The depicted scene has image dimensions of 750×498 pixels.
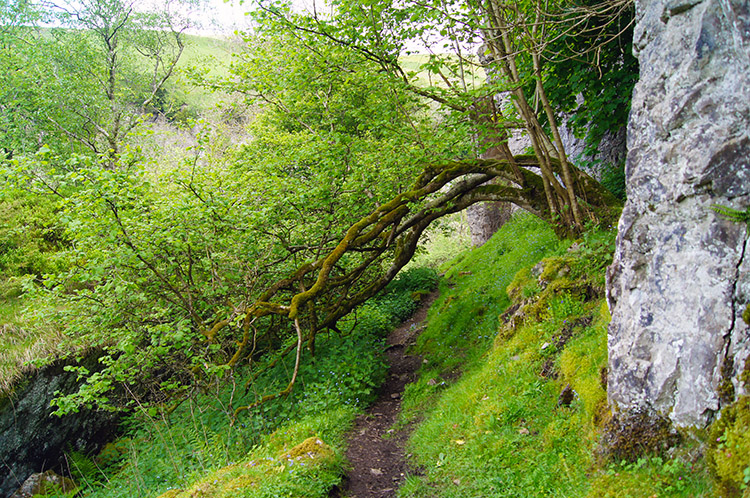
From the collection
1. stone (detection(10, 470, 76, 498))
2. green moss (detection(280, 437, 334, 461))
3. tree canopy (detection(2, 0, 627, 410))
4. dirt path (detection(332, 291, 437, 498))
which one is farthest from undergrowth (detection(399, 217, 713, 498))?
stone (detection(10, 470, 76, 498))

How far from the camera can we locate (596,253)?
22.4 feet

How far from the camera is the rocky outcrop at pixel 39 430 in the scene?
1023cm

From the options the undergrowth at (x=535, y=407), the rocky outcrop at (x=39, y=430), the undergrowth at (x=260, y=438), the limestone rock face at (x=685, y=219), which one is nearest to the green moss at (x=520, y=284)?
the undergrowth at (x=535, y=407)

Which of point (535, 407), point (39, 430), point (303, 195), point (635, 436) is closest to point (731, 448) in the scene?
point (635, 436)

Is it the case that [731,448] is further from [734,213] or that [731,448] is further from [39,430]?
[39,430]

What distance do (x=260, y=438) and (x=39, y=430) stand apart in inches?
264

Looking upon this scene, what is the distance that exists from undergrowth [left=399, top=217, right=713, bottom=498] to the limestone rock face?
1.89 feet

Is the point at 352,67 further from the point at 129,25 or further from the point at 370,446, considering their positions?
the point at 129,25

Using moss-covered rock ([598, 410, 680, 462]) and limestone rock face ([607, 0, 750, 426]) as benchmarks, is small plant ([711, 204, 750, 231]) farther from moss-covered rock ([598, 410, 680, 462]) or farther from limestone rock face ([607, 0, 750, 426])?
moss-covered rock ([598, 410, 680, 462])

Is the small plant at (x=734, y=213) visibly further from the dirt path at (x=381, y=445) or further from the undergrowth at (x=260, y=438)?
the undergrowth at (x=260, y=438)

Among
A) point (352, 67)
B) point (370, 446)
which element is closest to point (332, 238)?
point (352, 67)

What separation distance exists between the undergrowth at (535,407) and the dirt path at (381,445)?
0.27 m

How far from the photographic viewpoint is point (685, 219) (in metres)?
3.82

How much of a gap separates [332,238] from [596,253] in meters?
5.13
